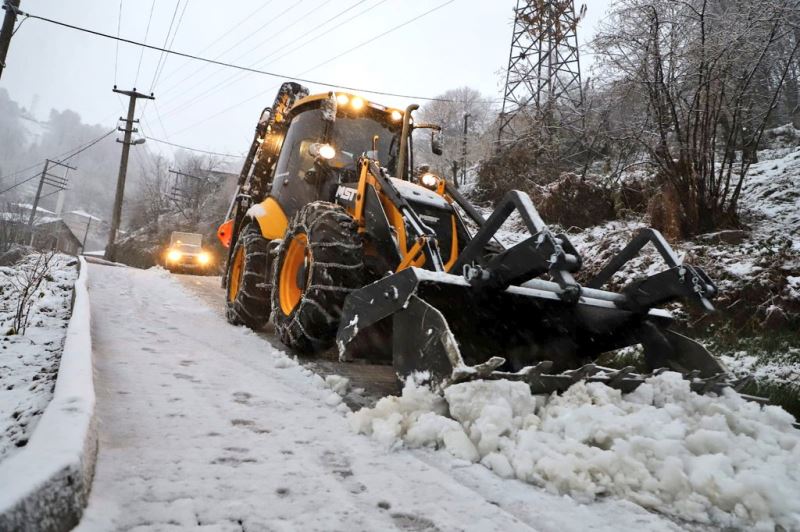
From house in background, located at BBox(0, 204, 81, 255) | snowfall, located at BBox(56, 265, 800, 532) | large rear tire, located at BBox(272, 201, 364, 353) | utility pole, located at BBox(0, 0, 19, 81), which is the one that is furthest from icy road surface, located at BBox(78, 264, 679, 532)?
house in background, located at BBox(0, 204, 81, 255)

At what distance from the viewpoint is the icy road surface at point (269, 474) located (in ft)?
5.10

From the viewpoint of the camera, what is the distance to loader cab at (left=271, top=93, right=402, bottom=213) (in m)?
5.25

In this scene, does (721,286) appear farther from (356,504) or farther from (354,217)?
(356,504)

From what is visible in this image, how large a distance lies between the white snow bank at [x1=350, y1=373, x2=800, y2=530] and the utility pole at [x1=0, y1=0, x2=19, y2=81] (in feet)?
43.7

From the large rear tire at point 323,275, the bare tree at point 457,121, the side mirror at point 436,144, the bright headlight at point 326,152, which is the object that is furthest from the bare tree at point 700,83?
the bare tree at point 457,121

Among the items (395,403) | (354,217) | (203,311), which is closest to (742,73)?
(354,217)

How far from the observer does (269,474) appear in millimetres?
1844

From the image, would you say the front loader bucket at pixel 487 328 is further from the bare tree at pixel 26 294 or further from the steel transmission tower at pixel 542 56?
the steel transmission tower at pixel 542 56

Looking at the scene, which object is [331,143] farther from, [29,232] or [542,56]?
[29,232]

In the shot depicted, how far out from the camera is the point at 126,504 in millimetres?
1515

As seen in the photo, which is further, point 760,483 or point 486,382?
point 486,382

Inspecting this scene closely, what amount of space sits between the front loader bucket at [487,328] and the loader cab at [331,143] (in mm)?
2107

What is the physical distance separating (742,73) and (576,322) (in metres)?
6.75

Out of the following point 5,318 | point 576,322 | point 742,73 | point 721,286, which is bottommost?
point 5,318
